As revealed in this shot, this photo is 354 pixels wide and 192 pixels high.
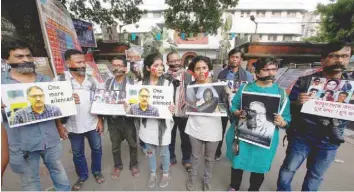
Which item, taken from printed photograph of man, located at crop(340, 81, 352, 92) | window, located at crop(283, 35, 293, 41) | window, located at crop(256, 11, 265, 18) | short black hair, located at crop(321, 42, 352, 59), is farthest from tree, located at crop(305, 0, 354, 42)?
window, located at crop(256, 11, 265, 18)

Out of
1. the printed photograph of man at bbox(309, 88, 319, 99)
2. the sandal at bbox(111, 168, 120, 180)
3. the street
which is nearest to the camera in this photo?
the printed photograph of man at bbox(309, 88, 319, 99)

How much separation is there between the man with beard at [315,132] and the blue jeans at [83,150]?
2365 mm

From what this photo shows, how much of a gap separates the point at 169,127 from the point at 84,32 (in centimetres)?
522

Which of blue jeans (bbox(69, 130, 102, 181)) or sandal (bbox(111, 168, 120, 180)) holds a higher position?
blue jeans (bbox(69, 130, 102, 181))

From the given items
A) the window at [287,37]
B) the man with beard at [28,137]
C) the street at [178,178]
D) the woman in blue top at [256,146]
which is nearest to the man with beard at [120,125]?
the street at [178,178]

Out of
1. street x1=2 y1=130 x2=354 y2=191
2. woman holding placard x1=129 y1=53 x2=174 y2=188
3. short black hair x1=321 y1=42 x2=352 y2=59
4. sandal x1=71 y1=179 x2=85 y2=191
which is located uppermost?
short black hair x1=321 y1=42 x2=352 y2=59

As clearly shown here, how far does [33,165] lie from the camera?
1849 mm

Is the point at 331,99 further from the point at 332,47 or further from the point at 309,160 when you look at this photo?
the point at 309,160

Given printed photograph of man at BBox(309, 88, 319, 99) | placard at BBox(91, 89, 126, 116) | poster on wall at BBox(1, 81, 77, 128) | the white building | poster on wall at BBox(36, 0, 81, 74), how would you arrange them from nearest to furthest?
poster on wall at BBox(1, 81, 77, 128)
printed photograph of man at BBox(309, 88, 319, 99)
placard at BBox(91, 89, 126, 116)
poster on wall at BBox(36, 0, 81, 74)
the white building

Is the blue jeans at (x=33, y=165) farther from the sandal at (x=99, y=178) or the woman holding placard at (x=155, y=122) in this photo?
the woman holding placard at (x=155, y=122)

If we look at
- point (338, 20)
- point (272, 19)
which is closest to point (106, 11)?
point (338, 20)

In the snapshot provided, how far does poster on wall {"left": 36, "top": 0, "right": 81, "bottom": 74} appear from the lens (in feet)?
11.5

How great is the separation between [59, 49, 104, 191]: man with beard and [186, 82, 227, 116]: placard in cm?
122

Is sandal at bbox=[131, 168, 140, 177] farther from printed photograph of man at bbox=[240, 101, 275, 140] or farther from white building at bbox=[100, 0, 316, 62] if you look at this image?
white building at bbox=[100, 0, 316, 62]
